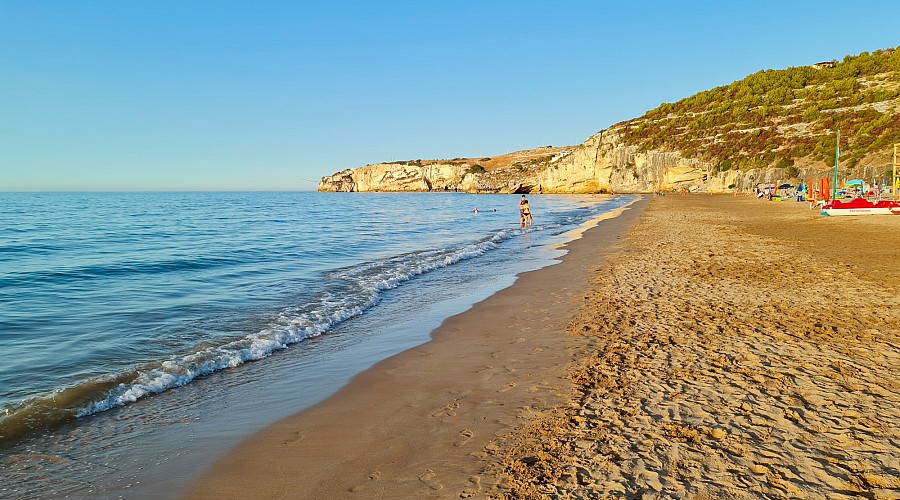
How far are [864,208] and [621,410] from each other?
86.8 feet

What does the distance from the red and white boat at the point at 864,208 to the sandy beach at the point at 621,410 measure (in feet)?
61.6

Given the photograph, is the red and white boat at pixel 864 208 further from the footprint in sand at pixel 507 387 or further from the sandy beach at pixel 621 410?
the footprint in sand at pixel 507 387

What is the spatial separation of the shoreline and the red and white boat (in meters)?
23.5

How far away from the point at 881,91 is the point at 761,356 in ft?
247

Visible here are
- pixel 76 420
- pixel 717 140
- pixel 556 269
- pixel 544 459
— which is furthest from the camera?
pixel 717 140

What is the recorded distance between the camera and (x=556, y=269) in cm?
1308

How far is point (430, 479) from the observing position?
134 inches

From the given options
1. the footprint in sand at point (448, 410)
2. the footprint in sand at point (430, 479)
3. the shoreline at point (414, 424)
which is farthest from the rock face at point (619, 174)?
the footprint in sand at point (430, 479)

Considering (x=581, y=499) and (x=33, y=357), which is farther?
(x=33, y=357)

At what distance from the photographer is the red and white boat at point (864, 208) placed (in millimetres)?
23359

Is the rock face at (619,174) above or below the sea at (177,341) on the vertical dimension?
above

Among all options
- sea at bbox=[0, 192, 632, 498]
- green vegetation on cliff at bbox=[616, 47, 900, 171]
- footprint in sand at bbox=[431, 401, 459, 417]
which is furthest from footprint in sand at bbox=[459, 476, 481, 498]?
green vegetation on cliff at bbox=[616, 47, 900, 171]

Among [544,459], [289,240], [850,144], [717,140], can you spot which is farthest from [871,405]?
[717,140]

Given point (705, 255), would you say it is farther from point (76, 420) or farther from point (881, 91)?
point (881, 91)
